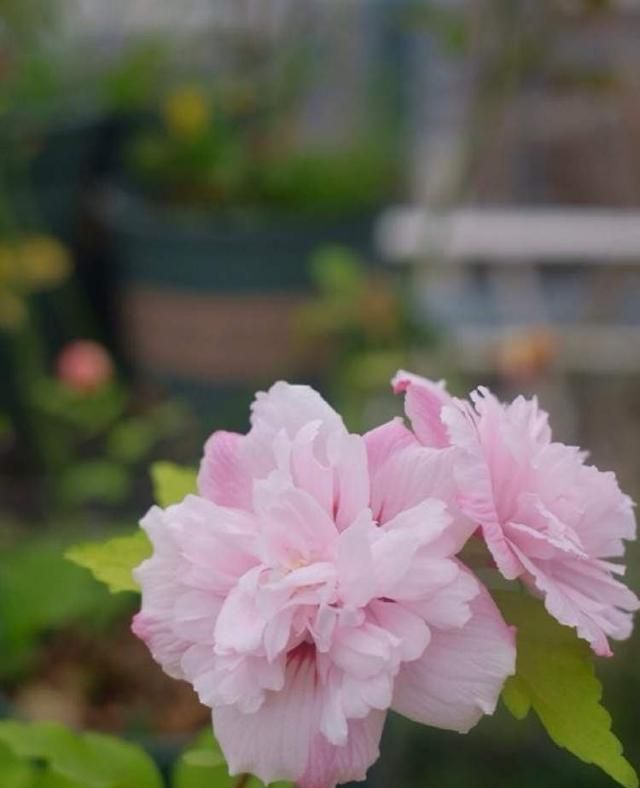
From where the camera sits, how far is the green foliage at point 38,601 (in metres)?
1.25

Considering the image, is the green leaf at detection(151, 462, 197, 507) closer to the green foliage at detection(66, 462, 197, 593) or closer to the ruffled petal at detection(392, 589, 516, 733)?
the green foliage at detection(66, 462, 197, 593)

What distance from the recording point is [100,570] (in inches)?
21.0

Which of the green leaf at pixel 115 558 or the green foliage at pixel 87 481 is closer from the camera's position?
the green leaf at pixel 115 558

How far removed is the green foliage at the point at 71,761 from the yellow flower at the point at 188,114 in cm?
162

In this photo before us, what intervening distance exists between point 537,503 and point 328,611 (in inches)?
2.9

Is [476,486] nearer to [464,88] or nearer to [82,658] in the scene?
[82,658]

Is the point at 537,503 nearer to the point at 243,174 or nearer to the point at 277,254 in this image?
the point at 277,254

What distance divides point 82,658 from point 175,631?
2.91 ft

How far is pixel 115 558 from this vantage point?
54cm

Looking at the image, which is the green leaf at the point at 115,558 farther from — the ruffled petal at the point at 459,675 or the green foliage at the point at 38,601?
the green foliage at the point at 38,601

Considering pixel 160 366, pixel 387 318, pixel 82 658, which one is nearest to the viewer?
pixel 82 658

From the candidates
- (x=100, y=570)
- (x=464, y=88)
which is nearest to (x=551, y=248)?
(x=464, y=88)

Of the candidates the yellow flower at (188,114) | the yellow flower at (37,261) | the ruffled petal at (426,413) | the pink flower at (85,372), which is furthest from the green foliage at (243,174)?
the ruffled petal at (426,413)

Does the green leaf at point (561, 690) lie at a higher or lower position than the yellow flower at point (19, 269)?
higher
